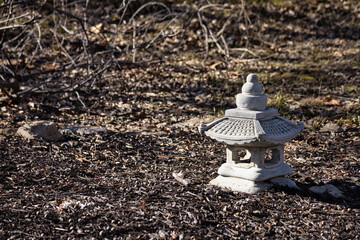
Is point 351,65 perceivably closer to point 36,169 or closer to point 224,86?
point 224,86

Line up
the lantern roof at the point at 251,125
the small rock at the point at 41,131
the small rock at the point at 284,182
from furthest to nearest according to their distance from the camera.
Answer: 1. the small rock at the point at 41,131
2. the small rock at the point at 284,182
3. the lantern roof at the point at 251,125

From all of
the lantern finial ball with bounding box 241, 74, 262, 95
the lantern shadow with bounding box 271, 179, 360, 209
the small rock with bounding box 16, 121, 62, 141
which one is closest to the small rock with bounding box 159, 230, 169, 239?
the lantern shadow with bounding box 271, 179, 360, 209

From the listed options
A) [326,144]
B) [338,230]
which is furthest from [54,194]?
[326,144]

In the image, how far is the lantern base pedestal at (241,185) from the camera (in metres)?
4.06

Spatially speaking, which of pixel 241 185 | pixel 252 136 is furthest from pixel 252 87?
pixel 241 185

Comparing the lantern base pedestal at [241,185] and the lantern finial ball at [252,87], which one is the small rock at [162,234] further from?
the lantern finial ball at [252,87]

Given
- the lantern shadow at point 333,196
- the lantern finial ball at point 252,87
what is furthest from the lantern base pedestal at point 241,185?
the lantern finial ball at point 252,87

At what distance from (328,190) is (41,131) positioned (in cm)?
374

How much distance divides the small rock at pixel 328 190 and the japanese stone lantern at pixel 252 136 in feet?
0.94

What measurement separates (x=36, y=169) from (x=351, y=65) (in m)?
6.72

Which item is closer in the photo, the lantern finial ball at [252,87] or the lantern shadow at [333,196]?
the lantern shadow at [333,196]

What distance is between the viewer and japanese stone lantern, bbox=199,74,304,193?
394 cm

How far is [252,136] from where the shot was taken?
12.6ft

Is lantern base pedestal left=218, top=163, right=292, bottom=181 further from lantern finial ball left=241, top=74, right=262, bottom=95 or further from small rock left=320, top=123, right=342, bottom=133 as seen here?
small rock left=320, top=123, right=342, bottom=133
